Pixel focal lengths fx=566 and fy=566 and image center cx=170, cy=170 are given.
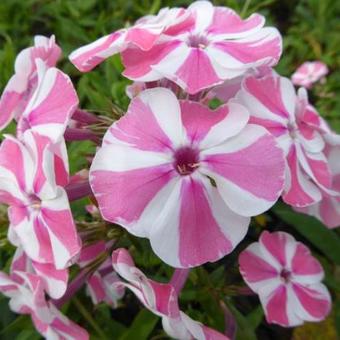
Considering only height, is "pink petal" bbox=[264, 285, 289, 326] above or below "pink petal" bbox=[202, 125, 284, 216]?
below

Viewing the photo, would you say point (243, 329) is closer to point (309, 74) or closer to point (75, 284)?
point (75, 284)

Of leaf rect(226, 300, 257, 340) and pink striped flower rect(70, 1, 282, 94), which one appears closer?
pink striped flower rect(70, 1, 282, 94)

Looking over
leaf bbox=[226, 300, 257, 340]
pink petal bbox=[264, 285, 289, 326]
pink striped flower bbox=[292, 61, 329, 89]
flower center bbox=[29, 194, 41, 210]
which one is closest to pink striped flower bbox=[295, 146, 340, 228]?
Result: pink petal bbox=[264, 285, 289, 326]

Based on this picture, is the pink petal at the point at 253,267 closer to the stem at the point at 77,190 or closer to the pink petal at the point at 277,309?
the pink petal at the point at 277,309

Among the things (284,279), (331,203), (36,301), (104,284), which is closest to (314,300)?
(284,279)

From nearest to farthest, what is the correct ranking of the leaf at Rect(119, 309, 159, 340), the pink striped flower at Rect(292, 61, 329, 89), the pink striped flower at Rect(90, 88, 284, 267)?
1. the pink striped flower at Rect(90, 88, 284, 267)
2. the leaf at Rect(119, 309, 159, 340)
3. the pink striped flower at Rect(292, 61, 329, 89)

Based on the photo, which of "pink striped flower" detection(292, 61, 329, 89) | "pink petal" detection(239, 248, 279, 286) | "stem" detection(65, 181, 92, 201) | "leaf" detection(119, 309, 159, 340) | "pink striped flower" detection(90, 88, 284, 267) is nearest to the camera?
"pink striped flower" detection(90, 88, 284, 267)

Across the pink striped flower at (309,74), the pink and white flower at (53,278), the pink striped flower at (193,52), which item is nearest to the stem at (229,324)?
the pink and white flower at (53,278)

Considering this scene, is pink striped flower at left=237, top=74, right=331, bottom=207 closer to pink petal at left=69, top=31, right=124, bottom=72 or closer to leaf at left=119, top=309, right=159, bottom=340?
pink petal at left=69, top=31, right=124, bottom=72
